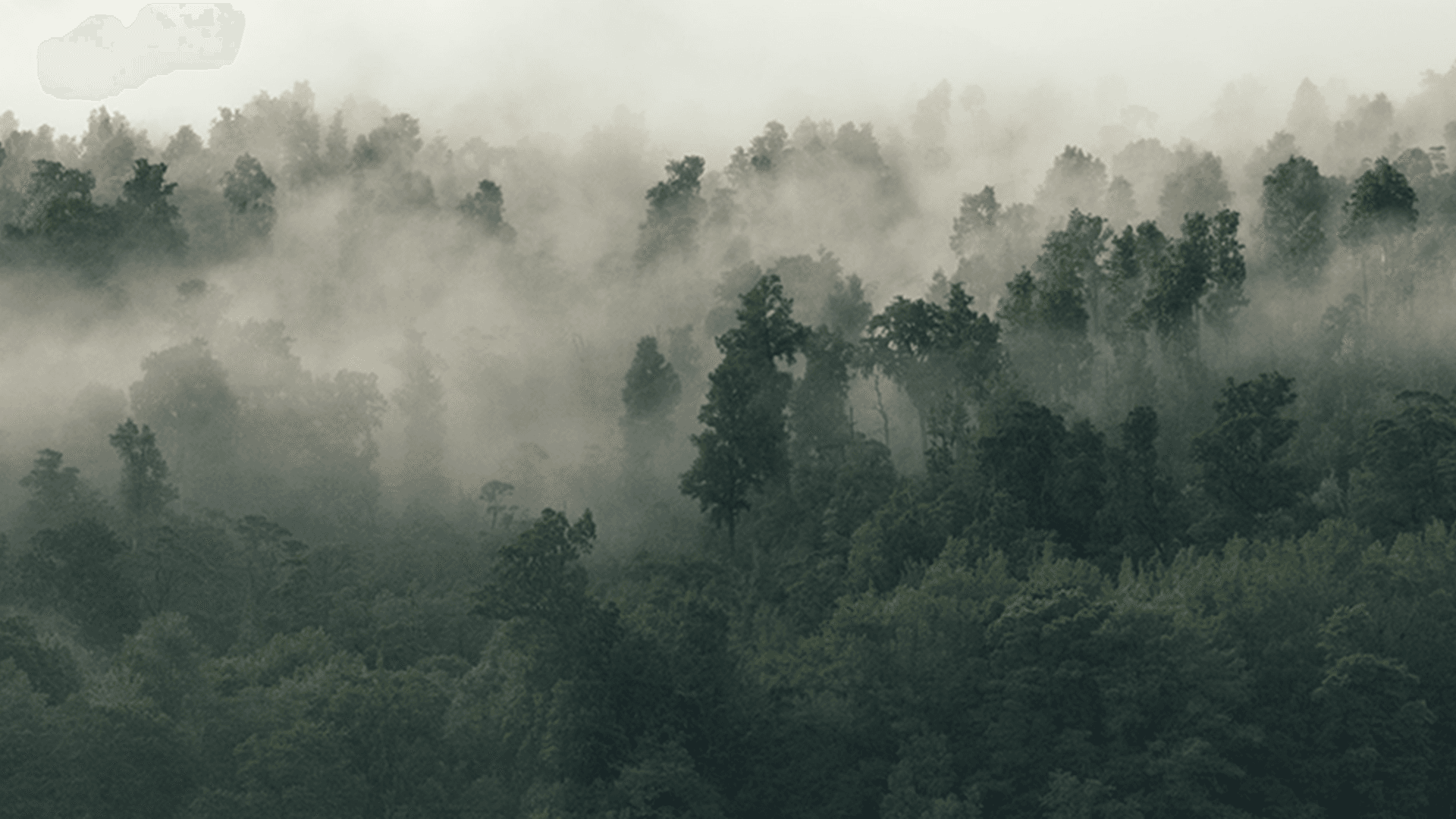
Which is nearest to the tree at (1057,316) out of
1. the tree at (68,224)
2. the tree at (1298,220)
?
the tree at (1298,220)

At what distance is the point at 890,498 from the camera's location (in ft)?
299

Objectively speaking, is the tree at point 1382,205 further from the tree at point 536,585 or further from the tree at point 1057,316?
the tree at point 536,585

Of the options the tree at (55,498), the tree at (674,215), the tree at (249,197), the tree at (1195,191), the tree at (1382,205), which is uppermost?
the tree at (249,197)

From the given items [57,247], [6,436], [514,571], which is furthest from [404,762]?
[57,247]

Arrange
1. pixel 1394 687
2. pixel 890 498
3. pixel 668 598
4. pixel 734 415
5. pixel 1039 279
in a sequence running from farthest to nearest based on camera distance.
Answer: pixel 1039 279 → pixel 734 415 → pixel 890 498 → pixel 668 598 → pixel 1394 687

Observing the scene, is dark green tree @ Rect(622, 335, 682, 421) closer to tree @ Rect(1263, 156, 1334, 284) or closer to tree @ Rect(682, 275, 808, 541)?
tree @ Rect(682, 275, 808, 541)

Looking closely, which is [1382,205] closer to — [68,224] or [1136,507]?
[1136,507]

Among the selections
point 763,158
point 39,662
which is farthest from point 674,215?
point 39,662

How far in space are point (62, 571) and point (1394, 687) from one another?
235 ft

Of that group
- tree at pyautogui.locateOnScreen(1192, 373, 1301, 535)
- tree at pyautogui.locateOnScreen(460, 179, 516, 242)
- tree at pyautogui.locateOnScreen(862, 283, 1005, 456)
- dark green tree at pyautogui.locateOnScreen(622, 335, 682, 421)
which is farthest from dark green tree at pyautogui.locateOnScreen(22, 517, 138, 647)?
tree at pyautogui.locateOnScreen(1192, 373, 1301, 535)

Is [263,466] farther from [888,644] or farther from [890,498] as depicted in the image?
[888,644]

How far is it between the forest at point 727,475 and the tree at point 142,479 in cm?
44

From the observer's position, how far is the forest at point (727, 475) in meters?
66.6

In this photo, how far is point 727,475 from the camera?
98938mm
